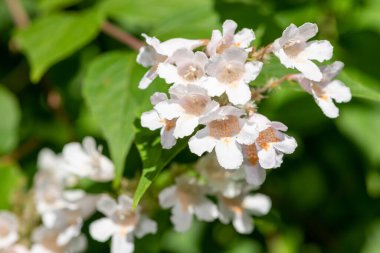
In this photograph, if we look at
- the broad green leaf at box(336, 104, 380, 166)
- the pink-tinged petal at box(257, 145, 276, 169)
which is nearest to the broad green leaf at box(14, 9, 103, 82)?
the pink-tinged petal at box(257, 145, 276, 169)

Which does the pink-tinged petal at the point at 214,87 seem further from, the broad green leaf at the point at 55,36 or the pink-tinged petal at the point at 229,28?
the broad green leaf at the point at 55,36

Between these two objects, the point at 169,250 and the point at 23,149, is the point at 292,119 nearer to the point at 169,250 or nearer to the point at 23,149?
the point at 169,250

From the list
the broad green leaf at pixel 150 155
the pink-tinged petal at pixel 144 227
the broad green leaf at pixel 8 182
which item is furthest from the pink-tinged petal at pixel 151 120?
the broad green leaf at pixel 8 182

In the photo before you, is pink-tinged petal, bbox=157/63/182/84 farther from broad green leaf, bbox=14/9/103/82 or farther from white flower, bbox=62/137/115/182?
broad green leaf, bbox=14/9/103/82

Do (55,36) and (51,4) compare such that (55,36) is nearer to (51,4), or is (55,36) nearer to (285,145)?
(51,4)

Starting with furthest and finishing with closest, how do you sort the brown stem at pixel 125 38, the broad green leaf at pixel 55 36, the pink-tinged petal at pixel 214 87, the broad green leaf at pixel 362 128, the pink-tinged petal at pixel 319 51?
the broad green leaf at pixel 362 128 → the brown stem at pixel 125 38 → the broad green leaf at pixel 55 36 → the pink-tinged petal at pixel 319 51 → the pink-tinged petal at pixel 214 87

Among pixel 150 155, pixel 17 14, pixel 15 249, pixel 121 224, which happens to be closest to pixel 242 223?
pixel 121 224
